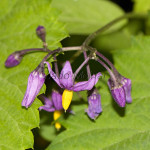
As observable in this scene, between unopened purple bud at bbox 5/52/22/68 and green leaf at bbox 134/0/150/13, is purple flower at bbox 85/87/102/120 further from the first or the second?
green leaf at bbox 134/0/150/13

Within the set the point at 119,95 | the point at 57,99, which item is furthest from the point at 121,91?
the point at 57,99

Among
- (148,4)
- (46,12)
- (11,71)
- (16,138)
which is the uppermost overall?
(46,12)

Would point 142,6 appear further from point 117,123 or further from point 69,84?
point 69,84

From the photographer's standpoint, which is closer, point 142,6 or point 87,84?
point 87,84

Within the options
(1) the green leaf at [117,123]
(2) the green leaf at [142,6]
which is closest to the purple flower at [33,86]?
(1) the green leaf at [117,123]

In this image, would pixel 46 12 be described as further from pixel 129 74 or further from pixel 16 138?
pixel 16 138

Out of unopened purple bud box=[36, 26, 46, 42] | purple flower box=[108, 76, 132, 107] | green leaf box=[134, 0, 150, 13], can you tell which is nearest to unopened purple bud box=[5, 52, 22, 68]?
unopened purple bud box=[36, 26, 46, 42]

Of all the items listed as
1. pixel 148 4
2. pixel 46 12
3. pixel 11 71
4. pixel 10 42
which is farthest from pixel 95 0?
pixel 11 71
